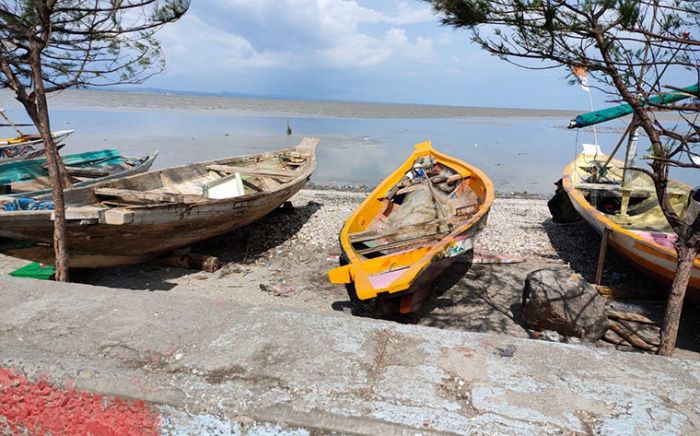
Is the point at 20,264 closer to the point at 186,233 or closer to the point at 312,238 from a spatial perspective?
the point at 186,233

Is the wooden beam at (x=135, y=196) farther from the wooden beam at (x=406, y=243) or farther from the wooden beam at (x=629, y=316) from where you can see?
the wooden beam at (x=629, y=316)

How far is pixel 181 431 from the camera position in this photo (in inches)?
55.4

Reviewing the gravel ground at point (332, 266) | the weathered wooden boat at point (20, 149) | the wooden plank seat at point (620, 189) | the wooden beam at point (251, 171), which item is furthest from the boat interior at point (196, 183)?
the wooden plank seat at point (620, 189)

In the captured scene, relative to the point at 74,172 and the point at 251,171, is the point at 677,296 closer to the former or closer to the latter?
the point at 251,171

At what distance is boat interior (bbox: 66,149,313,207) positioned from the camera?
593 centimetres

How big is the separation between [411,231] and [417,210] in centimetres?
98

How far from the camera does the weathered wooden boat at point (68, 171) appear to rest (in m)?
8.22

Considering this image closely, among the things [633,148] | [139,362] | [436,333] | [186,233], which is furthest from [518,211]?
[139,362]

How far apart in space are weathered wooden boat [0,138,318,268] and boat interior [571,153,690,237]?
532 centimetres

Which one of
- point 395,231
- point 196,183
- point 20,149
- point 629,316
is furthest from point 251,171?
point 20,149

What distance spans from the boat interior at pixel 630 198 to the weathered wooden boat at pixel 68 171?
8.36 metres

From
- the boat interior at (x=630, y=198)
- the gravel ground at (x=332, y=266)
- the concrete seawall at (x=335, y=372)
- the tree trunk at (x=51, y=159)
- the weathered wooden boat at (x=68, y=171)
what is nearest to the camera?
the concrete seawall at (x=335, y=372)

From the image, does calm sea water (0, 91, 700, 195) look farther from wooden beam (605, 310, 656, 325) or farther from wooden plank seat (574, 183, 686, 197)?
wooden beam (605, 310, 656, 325)

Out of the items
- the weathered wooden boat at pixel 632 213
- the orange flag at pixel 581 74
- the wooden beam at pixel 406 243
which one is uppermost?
the orange flag at pixel 581 74
